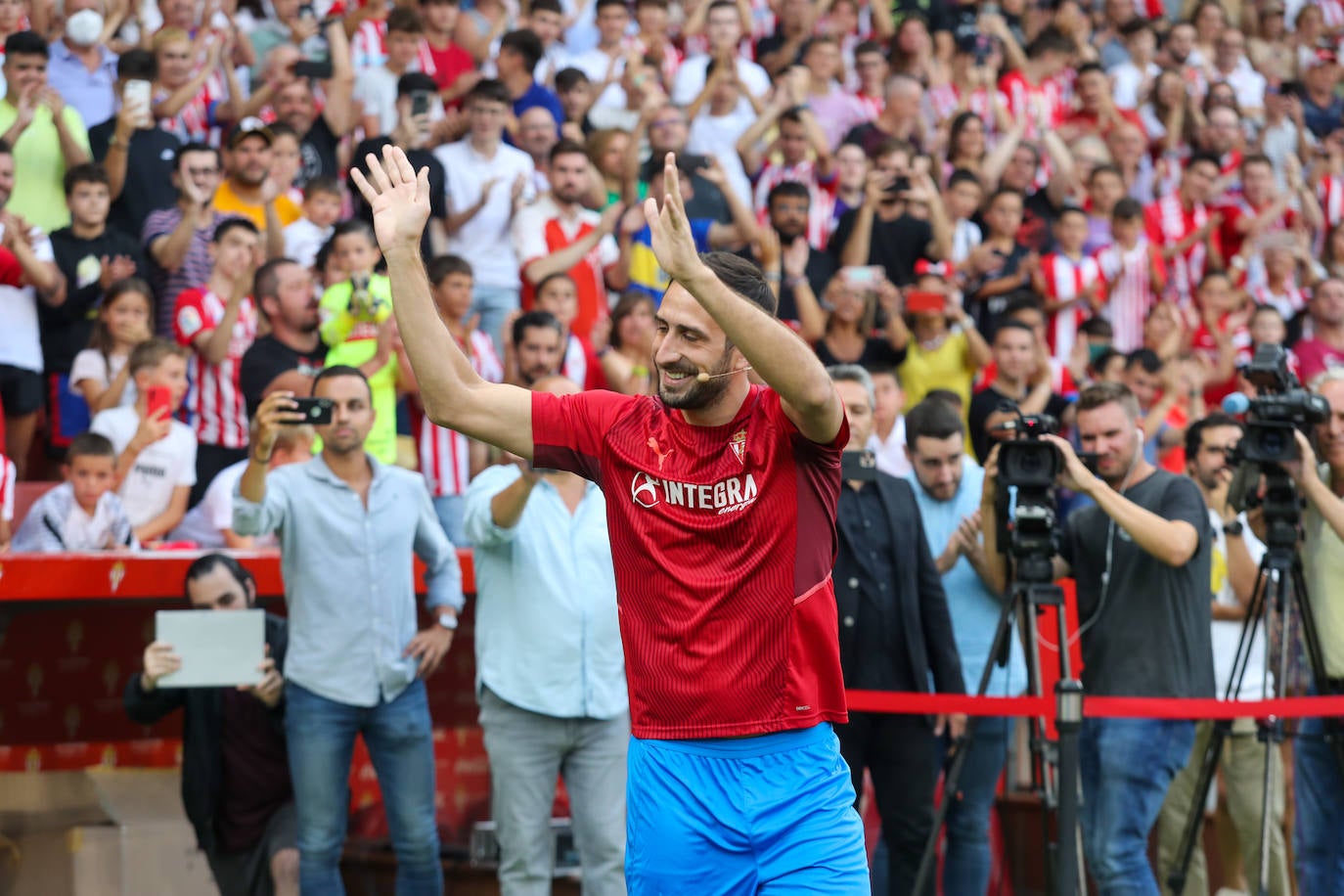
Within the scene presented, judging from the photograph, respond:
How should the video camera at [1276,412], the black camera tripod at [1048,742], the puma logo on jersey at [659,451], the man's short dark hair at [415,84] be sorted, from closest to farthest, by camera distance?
1. the puma logo on jersey at [659,451]
2. the black camera tripod at [1048,742]
3. the video camera at [1276,412]
4. the man's short dark hair at [415,84]

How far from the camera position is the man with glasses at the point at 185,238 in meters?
9.32

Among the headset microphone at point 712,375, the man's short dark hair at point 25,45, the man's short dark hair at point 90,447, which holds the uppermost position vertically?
the man's short dark hair at point 25,45

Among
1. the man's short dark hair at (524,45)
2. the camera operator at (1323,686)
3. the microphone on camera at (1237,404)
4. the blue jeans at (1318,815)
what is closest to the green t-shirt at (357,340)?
the man's short dark hair at (524,45)

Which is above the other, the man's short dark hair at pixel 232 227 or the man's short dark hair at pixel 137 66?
the man's short dark hair at pixel 137 66

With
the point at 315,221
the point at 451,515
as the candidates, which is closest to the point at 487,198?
the point at 315,221

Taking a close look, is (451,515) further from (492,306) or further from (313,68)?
(313,68)

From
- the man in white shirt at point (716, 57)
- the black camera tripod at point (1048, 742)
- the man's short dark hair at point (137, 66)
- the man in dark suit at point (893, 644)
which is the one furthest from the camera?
the man in white shirt at point (716, 57)

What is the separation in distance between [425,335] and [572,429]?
1.65ft

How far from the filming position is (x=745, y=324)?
359 cm

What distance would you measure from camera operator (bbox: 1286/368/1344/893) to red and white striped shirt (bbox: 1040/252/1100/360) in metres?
5.23

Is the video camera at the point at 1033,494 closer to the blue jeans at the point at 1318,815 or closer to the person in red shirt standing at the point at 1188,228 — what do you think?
the blue jeans at the point at 1318,815

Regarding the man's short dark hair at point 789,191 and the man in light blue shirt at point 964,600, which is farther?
the man's short dark hair at point 789,191

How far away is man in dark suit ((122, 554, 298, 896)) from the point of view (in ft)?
22.5

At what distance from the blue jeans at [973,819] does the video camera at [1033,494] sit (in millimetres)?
820
